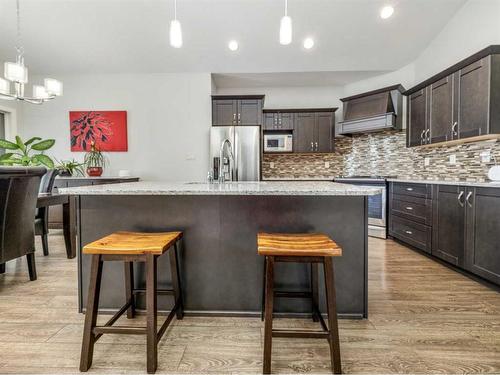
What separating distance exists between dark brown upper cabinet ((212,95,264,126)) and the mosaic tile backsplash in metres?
0.94

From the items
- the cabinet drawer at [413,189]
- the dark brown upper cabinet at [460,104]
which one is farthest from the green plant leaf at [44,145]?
the dark brown upper cabinet at [460,104]

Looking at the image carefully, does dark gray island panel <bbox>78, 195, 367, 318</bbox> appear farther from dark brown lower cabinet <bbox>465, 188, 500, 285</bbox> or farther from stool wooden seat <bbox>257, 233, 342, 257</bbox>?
dark brown lower cabinet <bbox>465, 188, 500, 285</bbox>

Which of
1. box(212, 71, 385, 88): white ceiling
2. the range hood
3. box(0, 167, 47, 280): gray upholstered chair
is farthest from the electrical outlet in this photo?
box(0, 167, 47, 280): gray upholstered chair

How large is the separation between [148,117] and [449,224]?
15.1 ft

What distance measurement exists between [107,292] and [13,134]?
451cm

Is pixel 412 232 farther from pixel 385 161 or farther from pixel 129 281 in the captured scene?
pixel 129 281

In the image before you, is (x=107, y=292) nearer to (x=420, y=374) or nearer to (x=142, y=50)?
(x=420, y=374)

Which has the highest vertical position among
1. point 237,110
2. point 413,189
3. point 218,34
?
point 218,34

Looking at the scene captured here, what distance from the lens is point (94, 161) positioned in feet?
15.2

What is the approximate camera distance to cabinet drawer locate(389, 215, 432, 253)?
316 cm

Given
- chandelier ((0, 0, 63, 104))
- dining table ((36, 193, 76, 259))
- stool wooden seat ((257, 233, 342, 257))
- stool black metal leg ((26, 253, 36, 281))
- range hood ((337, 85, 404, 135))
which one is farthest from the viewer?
range hood ((337, 85, 404, 135))

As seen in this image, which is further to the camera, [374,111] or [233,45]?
[374,111]

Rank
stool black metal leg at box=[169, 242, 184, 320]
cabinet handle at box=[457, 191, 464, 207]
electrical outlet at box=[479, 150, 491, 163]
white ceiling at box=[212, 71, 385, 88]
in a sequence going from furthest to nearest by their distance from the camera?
white ceiling at box=[212, 71, 385, 88] → electrical outlet at box=[479, 150, 491, 163] → cabinet handle at box=[457, 191, 464, 207] → stool black metal leg at box=[169, 242, 184, 320]

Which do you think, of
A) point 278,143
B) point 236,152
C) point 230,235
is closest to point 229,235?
point 230,235
